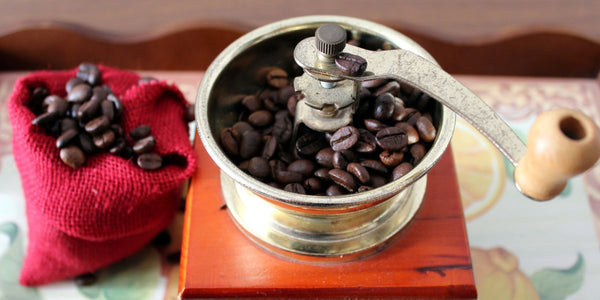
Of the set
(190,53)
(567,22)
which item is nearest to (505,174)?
(567,22)

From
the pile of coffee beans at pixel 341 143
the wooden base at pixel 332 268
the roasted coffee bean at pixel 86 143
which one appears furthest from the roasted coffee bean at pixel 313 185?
the roasted coffee bean at pixel 86 143

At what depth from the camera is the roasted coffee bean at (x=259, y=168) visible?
0.74 metres

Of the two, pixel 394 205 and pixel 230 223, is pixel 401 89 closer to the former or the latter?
pixel 394 205

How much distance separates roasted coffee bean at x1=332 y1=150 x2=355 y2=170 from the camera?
725mm

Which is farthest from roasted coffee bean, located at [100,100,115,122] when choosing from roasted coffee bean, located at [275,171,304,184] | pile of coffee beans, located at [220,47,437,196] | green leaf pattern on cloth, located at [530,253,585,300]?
green leaf pattern on cloth, located at [530,253,585,300]

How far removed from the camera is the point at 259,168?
743 mm

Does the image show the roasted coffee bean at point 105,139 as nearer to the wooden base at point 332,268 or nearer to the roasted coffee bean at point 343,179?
the wooden base at point 332,268

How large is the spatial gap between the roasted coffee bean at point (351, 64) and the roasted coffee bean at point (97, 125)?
365 millimetres

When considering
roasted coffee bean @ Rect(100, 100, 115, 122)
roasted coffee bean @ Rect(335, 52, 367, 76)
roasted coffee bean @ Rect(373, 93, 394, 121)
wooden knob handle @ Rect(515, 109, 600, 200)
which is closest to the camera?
wooden knob handle @ Rect(515, 109, 600, 200)

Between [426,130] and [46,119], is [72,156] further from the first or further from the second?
[426,130]

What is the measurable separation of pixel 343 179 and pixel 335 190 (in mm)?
19

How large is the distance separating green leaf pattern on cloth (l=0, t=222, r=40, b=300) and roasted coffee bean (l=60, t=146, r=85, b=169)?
0.90 feet

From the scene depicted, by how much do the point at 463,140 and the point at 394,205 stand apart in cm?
39

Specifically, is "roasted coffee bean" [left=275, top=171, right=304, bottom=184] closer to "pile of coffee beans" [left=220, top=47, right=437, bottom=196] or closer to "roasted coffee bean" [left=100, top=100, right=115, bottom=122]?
"pile of coffee beans" [left=220, top=47, right=437, bottom=196]
